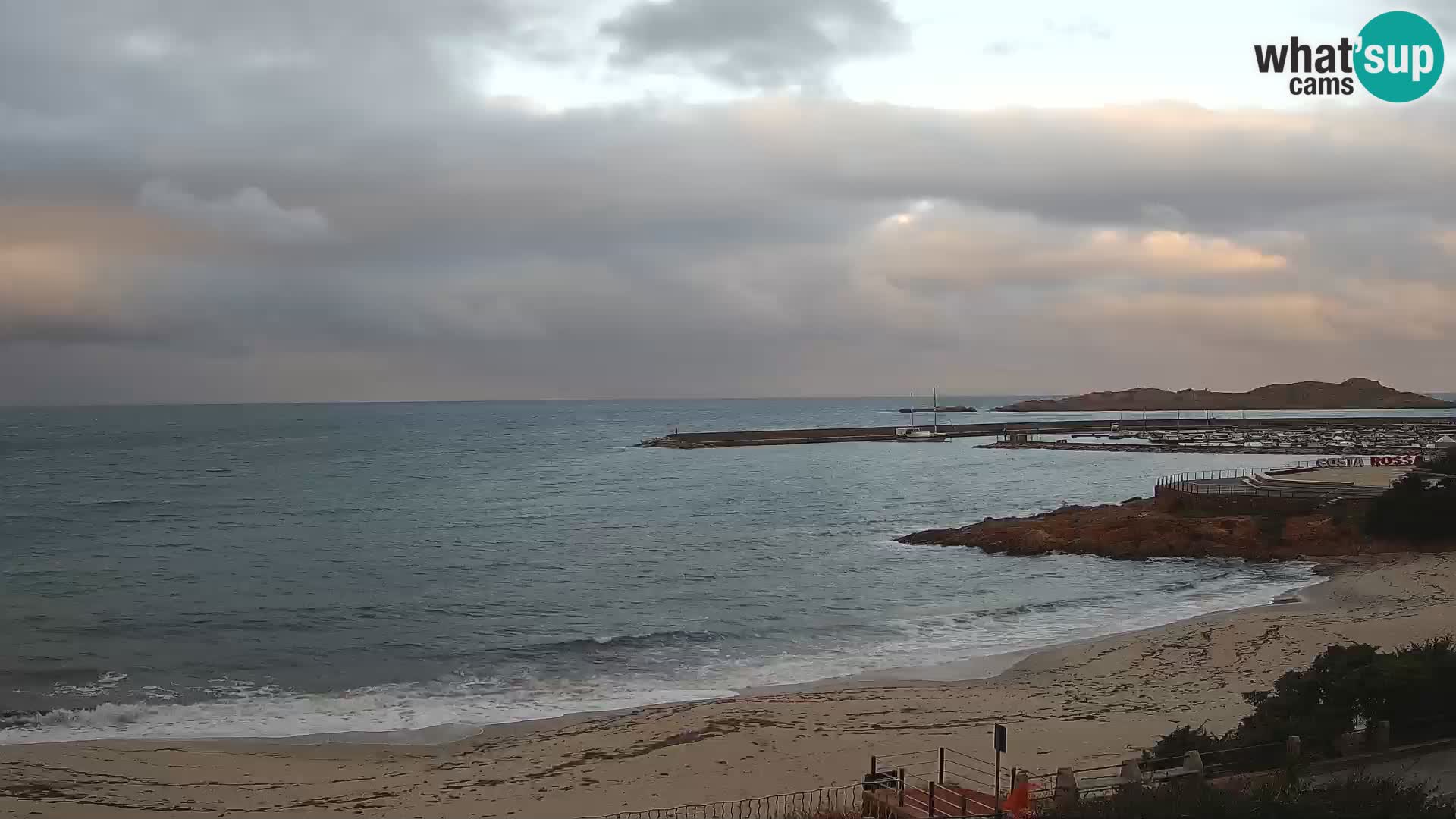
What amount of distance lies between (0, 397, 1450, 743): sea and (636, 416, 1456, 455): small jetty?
41322 mm

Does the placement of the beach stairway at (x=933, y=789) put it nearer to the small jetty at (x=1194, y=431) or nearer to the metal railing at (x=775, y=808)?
the metal railing at (x=775, y=808)

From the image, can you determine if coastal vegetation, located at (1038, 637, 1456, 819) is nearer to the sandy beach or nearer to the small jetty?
the sandy beach

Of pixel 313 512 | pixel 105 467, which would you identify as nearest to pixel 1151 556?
pixel 313 512

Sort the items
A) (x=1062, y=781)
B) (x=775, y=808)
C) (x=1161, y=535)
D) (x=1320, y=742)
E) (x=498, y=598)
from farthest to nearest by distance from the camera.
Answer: (x=1161, y=535) → (x=498, y=598) → (x=775, y=808) → (x=1320, y=742) → (x=1062, y=781)

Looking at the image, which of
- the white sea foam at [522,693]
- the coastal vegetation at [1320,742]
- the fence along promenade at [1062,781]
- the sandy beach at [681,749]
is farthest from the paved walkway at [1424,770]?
the white sea foam at [522,693]

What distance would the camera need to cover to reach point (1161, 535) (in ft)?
142

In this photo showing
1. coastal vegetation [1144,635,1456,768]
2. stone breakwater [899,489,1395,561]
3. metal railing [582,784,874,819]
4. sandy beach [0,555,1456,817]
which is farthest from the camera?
stone breakwater [899,489,1395,561]

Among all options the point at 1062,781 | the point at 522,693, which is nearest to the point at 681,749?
the point at 522,693

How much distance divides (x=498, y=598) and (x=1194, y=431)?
Result: 13699 cm

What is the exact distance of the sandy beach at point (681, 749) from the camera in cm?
1597


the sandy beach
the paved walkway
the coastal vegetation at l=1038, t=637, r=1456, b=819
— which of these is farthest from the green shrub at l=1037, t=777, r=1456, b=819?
the sandy beach

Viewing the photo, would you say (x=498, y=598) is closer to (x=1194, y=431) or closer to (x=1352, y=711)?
(x=1352, y=711)

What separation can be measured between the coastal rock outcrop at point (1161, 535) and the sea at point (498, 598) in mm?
1556

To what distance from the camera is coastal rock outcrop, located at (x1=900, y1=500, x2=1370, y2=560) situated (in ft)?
133
